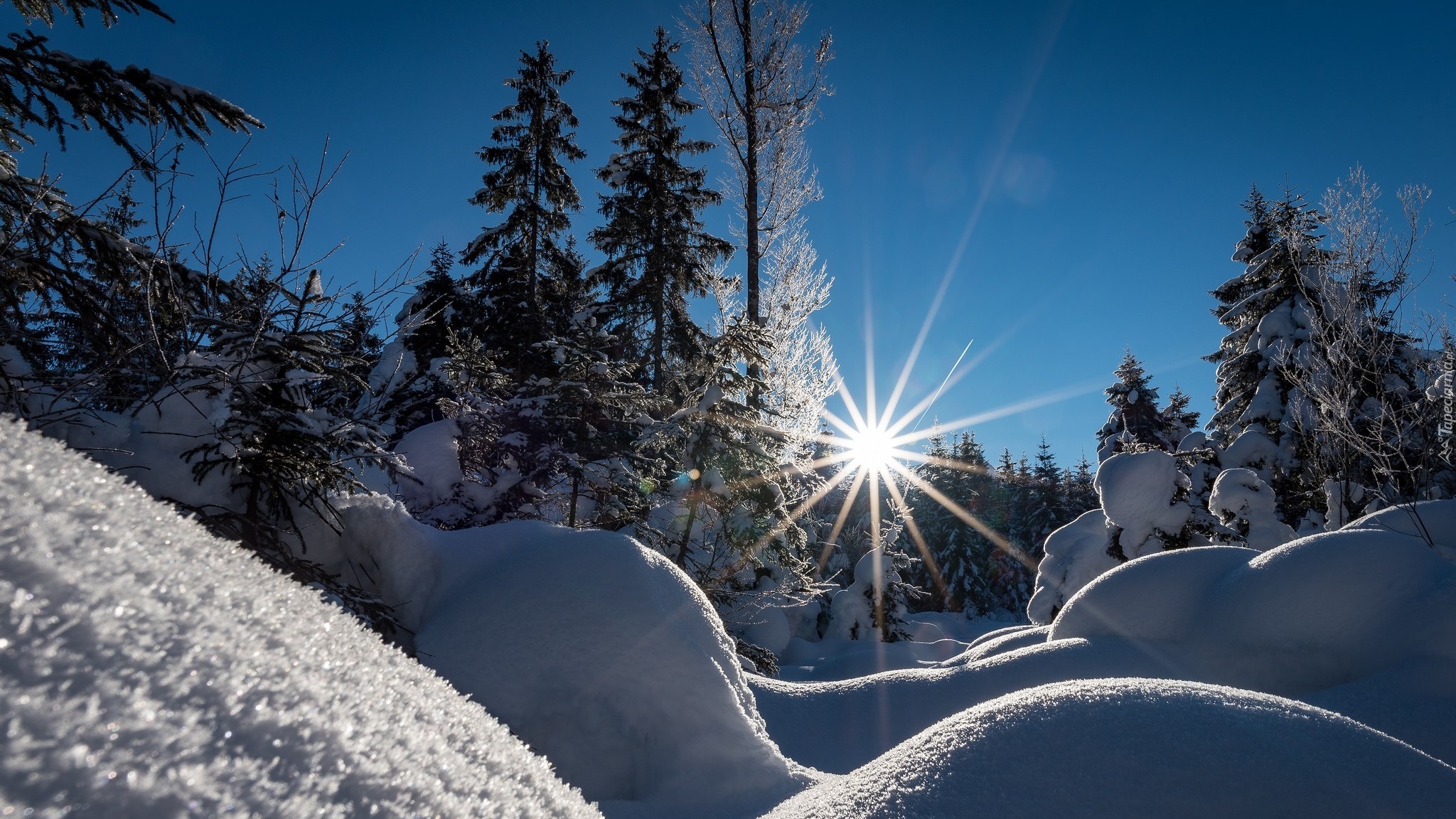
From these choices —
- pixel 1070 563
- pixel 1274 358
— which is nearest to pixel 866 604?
pixel 1070 563

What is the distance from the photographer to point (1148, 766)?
182 cm

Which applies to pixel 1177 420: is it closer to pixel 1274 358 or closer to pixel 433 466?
pixel 1274 358

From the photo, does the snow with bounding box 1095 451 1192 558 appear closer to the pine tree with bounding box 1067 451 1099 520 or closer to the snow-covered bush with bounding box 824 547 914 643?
the snow-covered bush with bounding box 824 547 914 643

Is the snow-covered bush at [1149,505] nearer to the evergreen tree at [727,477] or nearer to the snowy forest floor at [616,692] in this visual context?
the evergreen tree at [727,477]

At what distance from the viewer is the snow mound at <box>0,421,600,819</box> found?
17.7 inches

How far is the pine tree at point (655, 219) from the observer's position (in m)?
15.1

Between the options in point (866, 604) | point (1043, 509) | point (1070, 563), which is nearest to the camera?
point (1070, 563)

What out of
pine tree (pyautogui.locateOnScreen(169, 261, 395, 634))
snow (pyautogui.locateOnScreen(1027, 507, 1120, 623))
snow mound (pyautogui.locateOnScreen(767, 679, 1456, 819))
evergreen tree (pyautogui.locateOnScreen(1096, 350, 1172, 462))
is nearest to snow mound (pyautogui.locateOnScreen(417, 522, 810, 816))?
pine tree (pyautogui.locateOnScreen(169, 261, 395, 634))

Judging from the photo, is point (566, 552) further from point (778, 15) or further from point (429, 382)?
point (778, 15)

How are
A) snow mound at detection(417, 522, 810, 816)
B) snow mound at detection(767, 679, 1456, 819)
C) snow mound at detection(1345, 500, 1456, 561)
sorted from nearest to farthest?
snow mound at detection(767, 679, 1456, 819)
snow mound at detection(417, 522, 810, 816)
snow mound at detection(1345, 500, 1456, 561)

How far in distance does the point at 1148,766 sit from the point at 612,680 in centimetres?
225

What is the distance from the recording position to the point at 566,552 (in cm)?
369

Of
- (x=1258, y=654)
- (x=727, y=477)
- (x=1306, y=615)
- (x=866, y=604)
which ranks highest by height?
(x=727, y=477)

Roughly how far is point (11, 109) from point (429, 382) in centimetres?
919
